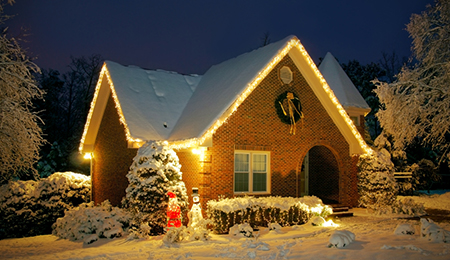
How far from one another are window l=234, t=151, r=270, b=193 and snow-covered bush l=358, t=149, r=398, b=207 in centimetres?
563

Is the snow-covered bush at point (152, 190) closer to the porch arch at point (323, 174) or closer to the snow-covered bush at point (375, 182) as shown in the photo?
the porch arch at point (323, 174)

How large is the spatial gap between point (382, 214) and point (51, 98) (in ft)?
99.2

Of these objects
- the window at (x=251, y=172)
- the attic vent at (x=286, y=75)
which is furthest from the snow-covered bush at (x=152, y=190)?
the attic vent at (x=286, y=75)

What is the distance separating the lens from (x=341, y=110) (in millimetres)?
15891

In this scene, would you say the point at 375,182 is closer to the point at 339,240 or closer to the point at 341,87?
the point at 341,87

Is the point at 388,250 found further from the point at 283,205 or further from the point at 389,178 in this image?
the point at 389,178

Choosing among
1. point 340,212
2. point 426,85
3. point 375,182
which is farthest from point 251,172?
point 426,85

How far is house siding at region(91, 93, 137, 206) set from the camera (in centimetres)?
1609

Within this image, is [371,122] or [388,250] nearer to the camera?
[388,250]

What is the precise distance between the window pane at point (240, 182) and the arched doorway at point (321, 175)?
3.66 m

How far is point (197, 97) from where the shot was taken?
17125mm

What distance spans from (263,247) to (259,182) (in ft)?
16.7

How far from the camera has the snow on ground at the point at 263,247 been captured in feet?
27.4

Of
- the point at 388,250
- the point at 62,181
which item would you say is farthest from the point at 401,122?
the point at 62,181
